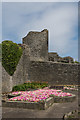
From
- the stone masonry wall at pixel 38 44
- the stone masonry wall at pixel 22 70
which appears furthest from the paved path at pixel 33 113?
the stone masonry wall at pixel 38 44

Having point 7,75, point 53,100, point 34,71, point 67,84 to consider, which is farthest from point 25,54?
point 53,100

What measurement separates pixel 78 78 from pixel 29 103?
484 inches

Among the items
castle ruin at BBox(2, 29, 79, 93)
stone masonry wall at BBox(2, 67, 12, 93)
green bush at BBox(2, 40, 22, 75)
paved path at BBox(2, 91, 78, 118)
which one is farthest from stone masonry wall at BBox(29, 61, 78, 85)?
paved path at BBox(2, 91, 78, 118)

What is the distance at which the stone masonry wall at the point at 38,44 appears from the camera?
63.9 ft

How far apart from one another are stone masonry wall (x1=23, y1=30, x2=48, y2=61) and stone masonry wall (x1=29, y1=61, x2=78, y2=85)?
2.79 meters

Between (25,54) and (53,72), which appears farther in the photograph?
(53,72)

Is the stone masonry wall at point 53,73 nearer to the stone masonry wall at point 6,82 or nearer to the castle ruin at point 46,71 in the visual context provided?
the castle ruin at point 46,71

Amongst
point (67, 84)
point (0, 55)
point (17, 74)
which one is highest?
point (0, 55)

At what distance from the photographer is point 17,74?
13.3 meters

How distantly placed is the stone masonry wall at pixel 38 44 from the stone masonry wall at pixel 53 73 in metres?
2.79

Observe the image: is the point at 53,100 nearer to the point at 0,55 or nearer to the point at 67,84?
the point at 0,55

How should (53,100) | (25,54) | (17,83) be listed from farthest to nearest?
(25,54)
(17,83)
(53,100)

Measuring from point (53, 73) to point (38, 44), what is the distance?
5052 mm

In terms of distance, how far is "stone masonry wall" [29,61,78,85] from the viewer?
16.7 metres
